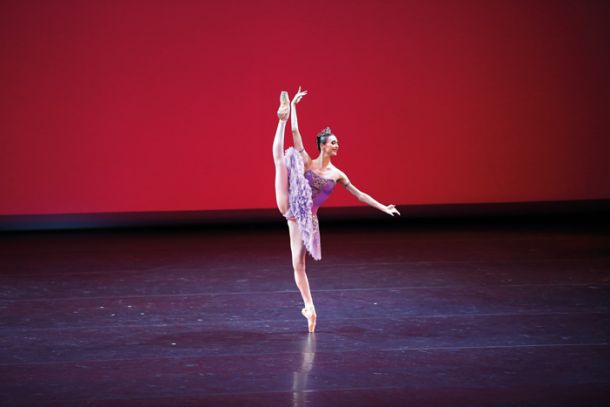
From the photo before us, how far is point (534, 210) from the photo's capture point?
8.72m

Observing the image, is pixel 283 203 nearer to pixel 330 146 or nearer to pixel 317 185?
pixel 317 185

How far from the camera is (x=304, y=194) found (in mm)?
3816

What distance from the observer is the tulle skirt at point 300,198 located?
12.5 ft

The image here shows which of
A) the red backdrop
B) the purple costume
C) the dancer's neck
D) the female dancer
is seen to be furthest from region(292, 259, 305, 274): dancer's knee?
the red backdrop

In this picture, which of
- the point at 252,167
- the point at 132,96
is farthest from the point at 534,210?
the point at 132,96

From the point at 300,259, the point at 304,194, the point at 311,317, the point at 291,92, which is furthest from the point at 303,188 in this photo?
the point at 291,92

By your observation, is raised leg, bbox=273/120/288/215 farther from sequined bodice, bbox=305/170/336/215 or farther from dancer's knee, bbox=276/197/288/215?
sequined bodice, bbox=305/170/336/215

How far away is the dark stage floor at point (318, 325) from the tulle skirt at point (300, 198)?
1.64ft

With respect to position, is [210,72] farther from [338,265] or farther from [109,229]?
[338,265]

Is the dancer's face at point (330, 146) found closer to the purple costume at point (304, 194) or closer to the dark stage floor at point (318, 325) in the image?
the purple costume at point (304, 194)

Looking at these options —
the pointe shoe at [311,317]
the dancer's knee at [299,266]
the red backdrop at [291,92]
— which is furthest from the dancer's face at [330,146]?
the red backdrop at [291,92]

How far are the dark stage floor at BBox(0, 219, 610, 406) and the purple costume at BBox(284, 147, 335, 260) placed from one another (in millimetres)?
499

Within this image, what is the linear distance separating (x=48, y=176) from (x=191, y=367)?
4.99 metres

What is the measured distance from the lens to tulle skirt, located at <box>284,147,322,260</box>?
382 cm
